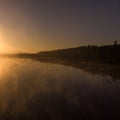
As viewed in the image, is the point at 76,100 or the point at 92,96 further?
the point at 92,96

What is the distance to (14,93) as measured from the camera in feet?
74.2

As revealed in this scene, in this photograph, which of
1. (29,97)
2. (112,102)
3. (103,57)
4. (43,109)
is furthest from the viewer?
(103,57)

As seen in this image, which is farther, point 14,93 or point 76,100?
point 14,93

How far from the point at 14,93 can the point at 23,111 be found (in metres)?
6.81

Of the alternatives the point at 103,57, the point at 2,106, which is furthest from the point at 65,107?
the point at 103,57

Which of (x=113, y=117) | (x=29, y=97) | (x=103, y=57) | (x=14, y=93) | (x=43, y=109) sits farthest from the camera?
(x=103, y=57)

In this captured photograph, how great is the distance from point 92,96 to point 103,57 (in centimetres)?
7572

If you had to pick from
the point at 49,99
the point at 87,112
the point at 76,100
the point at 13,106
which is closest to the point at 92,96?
the point at 76,100

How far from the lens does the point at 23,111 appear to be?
1602 cm

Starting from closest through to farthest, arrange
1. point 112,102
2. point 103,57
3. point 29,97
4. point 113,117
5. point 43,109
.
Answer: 1. point 113,117
2. point 43,109
3. point 112,102
4. point 29,97
5. point 103,57

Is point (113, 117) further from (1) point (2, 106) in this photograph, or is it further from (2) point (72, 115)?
(1) point (2, 106)

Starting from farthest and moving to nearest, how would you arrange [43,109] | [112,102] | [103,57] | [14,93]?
[103,57], [14,93], [112,102], [43,109]

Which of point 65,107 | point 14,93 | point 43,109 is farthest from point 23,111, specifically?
point 14,93

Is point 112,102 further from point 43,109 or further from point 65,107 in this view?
point 43,109
